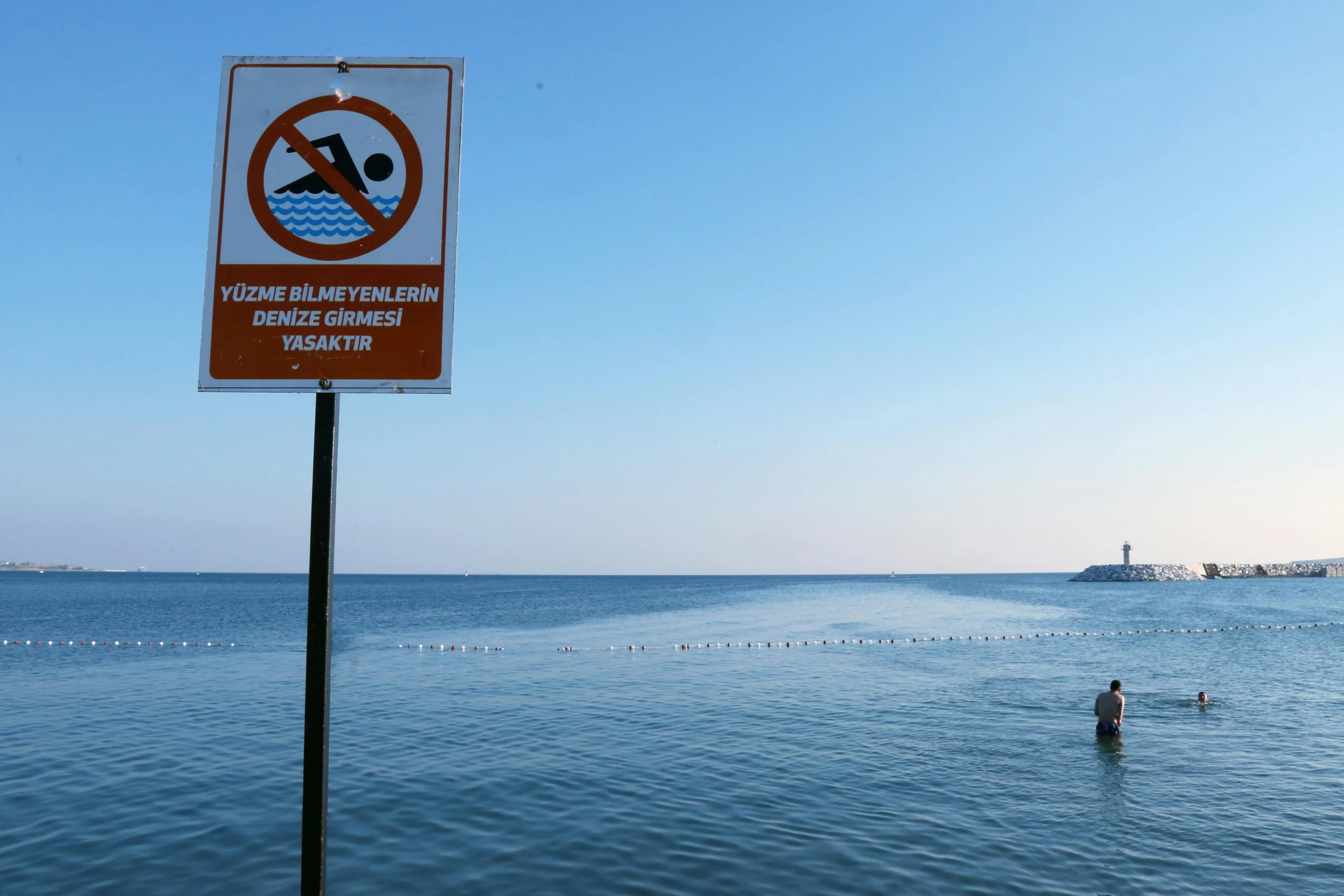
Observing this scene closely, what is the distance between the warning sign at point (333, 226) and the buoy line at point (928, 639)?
47.9m

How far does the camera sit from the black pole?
462 centimetres

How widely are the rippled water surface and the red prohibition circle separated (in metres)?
11.2

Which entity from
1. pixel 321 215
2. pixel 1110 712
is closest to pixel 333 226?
pixel 321 215

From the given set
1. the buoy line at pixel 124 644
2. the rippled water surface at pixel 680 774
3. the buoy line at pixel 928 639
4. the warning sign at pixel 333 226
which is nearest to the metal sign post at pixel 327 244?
the warning sign at pixel 333 226

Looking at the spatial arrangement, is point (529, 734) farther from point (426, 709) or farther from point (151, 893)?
point (151, 893)

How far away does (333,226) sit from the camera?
16.5 feet

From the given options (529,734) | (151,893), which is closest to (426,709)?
(529,734)

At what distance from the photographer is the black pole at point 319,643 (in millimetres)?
4625

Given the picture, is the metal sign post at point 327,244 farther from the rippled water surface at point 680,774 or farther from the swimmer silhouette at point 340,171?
the rippled water surface at point 680,774

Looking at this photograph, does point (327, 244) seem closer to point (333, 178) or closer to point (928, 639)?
point (333, 178)

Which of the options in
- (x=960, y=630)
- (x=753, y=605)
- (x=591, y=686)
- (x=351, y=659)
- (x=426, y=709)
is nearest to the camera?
(x=426, y=709)

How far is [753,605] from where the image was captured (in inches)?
4441

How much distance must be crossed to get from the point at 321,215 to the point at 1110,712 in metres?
26.3

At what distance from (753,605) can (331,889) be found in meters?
103
